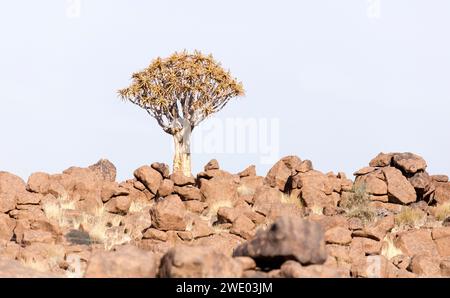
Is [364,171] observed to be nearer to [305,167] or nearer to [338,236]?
[305,167]

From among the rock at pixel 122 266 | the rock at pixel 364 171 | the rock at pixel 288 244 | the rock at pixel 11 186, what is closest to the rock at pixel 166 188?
the rock at pixel 11 186

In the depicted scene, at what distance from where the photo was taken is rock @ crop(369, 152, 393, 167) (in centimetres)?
2869

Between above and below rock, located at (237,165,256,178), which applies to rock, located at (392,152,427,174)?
above

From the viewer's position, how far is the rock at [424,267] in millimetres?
17556

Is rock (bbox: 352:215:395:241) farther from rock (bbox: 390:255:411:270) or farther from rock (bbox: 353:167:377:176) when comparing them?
rock (bbox: 353:167:377:176)

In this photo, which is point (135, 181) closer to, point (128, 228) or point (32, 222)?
point (128, 228)

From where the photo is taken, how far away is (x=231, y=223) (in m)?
21.6

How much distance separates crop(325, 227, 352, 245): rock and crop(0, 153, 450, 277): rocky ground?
0.12 ft

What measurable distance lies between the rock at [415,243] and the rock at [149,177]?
910 centimetres

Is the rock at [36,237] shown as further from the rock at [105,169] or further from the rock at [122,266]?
the rock at [105,169]

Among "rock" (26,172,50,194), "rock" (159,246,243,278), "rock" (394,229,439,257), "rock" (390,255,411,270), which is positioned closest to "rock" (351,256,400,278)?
"rock" (390,255,411,270)

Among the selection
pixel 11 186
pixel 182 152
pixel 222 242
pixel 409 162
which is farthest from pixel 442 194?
pixel 11 186

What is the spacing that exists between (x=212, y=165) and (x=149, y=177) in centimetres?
299

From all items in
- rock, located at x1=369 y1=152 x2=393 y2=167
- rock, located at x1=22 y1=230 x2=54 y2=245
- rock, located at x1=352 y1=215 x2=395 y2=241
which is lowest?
rock, located at x1=22 y1=230 x2=54 y2=245
